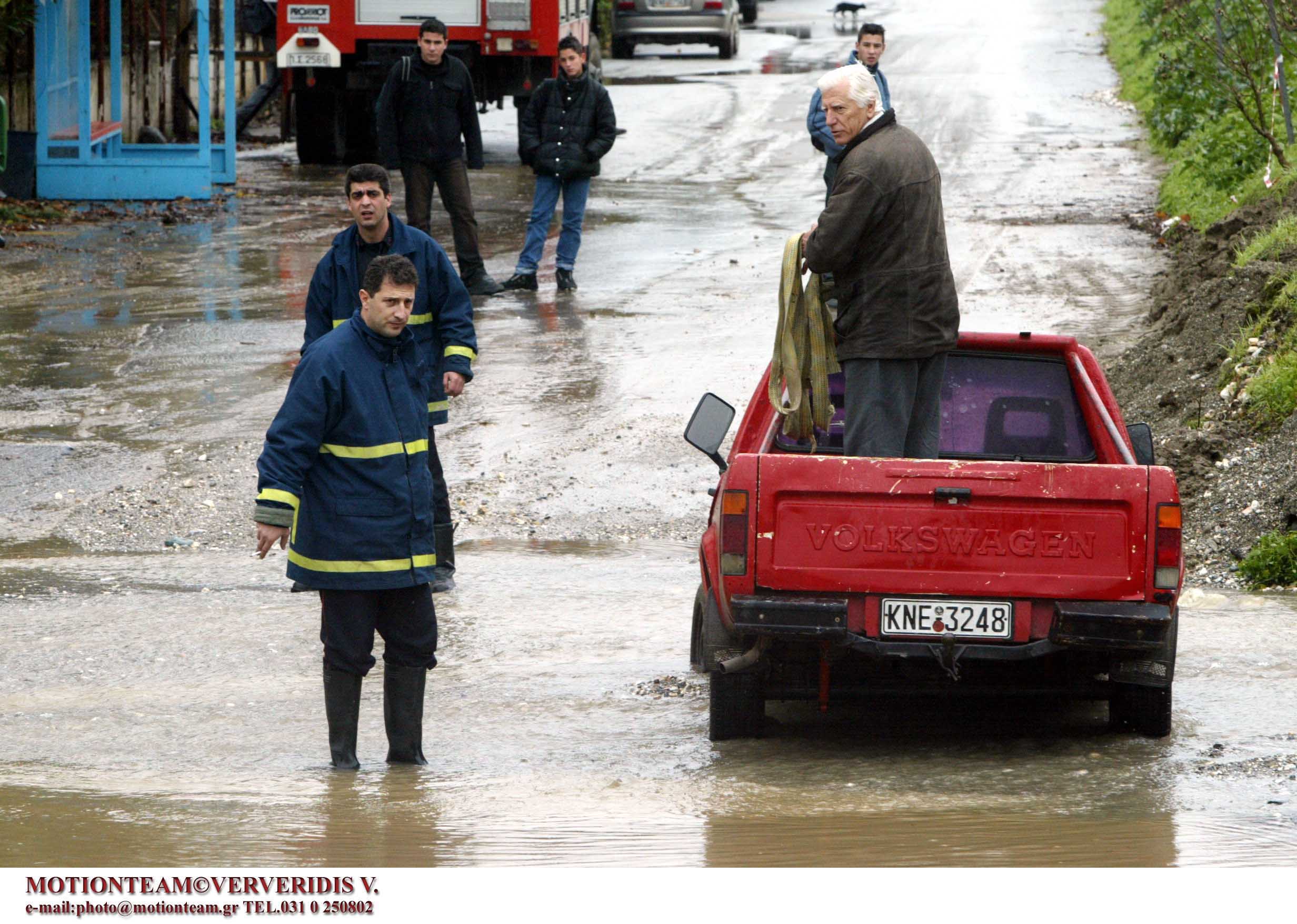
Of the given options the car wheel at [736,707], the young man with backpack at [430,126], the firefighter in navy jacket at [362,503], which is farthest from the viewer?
the young man with backpack at [430,126]

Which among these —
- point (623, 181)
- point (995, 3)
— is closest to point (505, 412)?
point (623, 181)

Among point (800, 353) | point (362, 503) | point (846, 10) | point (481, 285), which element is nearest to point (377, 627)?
point (362, 503)

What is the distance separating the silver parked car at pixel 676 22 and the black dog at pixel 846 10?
5772 millimetres

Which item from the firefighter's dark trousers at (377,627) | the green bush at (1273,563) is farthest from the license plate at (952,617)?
the green bush at (1273,563)

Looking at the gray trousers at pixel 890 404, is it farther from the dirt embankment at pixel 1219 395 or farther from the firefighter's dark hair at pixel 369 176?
the dirt embankment at pixel 1219 395

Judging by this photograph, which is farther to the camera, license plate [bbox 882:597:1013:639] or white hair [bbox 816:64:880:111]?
white hair [bbox 816:64:880:111]

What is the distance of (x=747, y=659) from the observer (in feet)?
17.2

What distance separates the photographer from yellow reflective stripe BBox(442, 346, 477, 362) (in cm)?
707

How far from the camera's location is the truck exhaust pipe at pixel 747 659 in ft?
17.1

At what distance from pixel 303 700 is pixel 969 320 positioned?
7244mm

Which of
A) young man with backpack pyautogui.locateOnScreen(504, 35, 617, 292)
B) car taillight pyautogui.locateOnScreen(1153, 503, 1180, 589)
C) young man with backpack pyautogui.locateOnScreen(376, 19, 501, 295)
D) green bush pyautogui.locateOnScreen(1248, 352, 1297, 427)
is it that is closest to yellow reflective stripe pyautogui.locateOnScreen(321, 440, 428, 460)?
car taillight pyautogui.locateOnScreen(1153, 503, 1180, 589)

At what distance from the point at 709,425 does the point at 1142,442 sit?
59.4 inches

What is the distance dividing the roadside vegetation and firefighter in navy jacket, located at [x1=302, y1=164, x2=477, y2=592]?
11.7 feet

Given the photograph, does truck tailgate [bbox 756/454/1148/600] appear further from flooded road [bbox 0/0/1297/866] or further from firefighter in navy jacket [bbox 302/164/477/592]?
firefighter in navy jacket [bbox 302/164/477/592]
